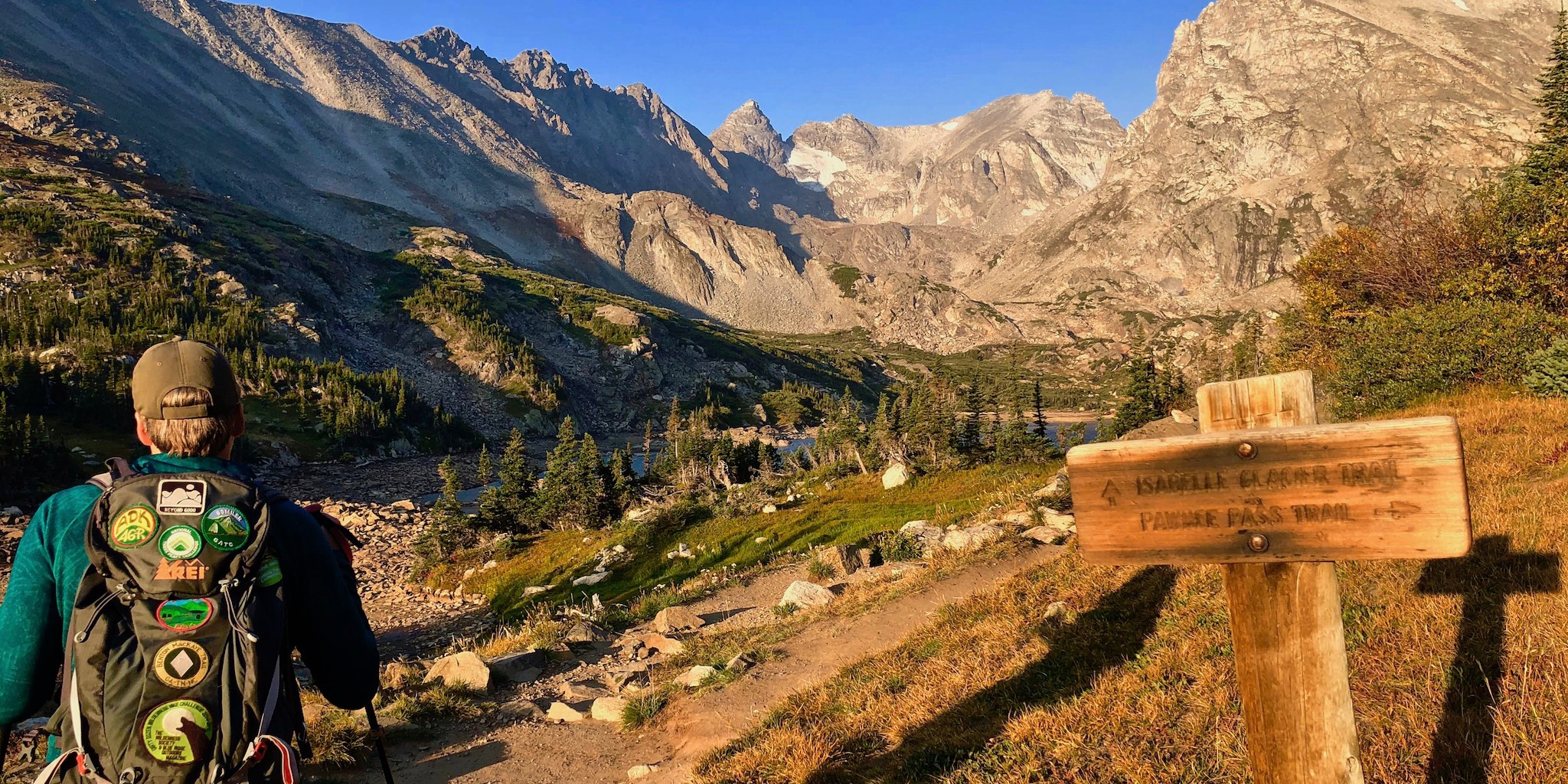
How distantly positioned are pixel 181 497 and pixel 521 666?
37.0ft

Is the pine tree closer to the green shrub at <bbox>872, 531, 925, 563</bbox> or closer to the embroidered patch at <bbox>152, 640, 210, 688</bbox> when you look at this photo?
the green shrub at <bbox>872, 531, 925, 563</bbox>

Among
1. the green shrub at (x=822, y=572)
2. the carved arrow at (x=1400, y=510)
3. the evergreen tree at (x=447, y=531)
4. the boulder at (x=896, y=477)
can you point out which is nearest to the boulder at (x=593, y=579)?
the green shrub at (x=822, y=572)

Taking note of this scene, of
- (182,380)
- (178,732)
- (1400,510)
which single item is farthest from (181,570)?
(1400,510)

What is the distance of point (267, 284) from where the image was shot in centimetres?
10069

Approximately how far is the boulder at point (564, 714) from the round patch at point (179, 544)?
28.9 ft

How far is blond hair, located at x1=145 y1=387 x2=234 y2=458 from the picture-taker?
329 cm

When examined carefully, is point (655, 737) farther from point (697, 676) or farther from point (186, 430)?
point (186, 430)

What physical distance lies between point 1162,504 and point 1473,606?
5095 mm

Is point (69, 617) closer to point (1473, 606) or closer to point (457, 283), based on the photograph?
point (1473, 606)

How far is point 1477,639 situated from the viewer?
545 centimetres

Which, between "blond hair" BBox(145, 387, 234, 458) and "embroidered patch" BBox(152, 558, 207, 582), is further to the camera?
"blond hair" BBox(145, 387, 234, 458)

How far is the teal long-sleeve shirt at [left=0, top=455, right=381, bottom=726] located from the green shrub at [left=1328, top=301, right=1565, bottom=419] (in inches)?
948

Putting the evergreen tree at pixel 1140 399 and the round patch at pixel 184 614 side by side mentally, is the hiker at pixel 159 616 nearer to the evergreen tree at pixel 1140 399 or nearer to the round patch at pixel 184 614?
the round patch at pixel 184 614

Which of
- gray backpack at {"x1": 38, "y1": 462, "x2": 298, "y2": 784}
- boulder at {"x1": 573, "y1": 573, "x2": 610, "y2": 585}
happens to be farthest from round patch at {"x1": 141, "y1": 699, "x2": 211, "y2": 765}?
boulder at {"x1": 573, "y1": 573, "x2": 610, "y2": 585}
